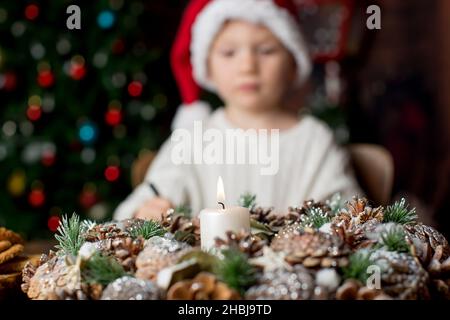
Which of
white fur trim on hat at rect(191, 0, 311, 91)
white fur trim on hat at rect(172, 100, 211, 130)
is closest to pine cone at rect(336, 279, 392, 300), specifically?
white fur trim on hat at rect(191, 0, 311, 91)

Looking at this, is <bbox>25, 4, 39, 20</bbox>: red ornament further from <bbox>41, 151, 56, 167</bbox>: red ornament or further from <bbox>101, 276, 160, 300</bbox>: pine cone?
<bbox>101, 276, 160, 300</bbox>: pine cone

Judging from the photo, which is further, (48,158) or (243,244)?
(48,158)

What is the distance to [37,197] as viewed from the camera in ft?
10.7

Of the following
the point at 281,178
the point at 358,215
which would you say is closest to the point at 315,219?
the point at 358,215

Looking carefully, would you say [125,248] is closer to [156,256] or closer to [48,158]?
[156,256]

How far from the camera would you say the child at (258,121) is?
1.95m

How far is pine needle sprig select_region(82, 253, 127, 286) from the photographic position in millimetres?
781

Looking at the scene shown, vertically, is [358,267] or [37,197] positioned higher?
[358,267]

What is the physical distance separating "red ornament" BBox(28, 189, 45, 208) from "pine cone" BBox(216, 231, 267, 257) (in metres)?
2.58

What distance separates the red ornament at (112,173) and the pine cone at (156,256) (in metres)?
2.44

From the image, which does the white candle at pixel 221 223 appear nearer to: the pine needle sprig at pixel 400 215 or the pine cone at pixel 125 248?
the pine cone at pixel 125 248

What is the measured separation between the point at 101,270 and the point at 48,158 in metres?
2.53

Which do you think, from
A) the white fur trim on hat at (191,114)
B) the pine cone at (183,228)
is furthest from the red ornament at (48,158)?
the pine cone at (183,228)

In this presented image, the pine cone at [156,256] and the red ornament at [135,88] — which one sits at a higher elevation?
the red ornament at [135,88]
